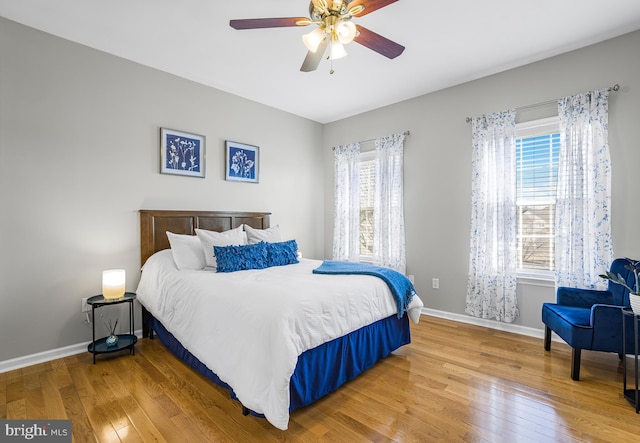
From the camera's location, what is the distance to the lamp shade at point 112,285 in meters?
2.68

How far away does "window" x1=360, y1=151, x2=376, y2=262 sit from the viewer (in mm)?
4559

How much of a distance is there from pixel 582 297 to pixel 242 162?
3.87 meters

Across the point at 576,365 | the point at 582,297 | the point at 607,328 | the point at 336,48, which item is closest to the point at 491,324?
the point at 582,297

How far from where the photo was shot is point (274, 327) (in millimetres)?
1709

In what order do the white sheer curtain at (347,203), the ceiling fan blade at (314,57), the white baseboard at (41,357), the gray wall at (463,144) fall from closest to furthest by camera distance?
the ceiling fan blade at (314,57)
the white baseboard at (41,357)
the gray wall at (463,144)
the white sheer curtain at (347,203)

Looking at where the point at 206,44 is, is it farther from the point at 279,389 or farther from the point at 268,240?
the point at 279,389

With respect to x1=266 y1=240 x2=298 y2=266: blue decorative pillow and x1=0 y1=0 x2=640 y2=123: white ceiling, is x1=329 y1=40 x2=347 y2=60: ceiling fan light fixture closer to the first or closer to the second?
x1=0 y1=0 x2=640 y2=123: white ceiling

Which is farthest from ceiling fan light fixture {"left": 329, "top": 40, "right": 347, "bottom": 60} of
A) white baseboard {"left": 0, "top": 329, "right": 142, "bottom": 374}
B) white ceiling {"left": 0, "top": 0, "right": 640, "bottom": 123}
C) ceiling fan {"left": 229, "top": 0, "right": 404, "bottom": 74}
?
white baseboard {"left": 0, "top": 329, "right": 142, "bottom": 374}

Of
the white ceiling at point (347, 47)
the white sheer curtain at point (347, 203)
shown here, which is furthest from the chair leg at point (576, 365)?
the white sheer curtain at point (347, 203)

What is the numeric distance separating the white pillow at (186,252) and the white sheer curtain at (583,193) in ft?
11.4

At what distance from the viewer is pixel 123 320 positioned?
3.08 m

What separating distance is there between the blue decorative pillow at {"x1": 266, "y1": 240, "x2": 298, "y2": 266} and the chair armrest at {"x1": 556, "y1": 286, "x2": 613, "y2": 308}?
2.55 m

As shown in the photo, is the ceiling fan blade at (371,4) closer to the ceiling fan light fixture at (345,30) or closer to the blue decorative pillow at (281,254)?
the ceiling fan light fixture at (345,30)

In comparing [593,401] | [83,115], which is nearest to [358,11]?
[83,115]
